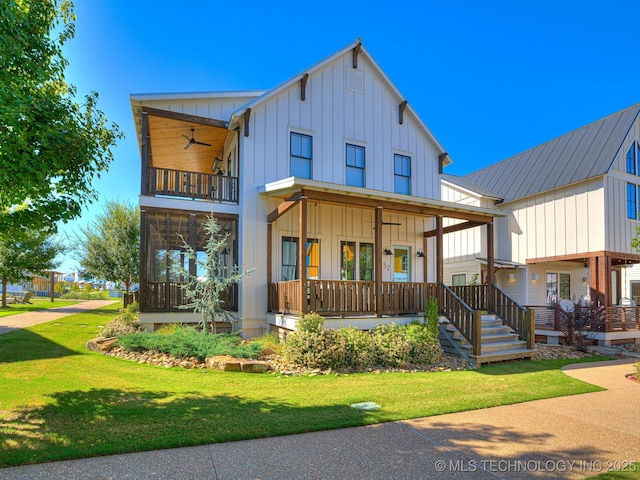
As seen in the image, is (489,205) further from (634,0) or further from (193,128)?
(193,128)

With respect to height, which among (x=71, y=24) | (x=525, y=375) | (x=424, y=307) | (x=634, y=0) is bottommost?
(x=525, y=375)

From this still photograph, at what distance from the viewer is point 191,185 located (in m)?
12.7

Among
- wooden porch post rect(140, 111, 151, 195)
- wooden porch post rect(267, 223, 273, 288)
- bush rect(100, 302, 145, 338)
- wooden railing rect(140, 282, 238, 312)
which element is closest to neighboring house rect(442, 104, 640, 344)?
wooden porch post rect(267, 223, 273, 288)

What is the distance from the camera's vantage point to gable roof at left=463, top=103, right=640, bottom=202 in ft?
53.9

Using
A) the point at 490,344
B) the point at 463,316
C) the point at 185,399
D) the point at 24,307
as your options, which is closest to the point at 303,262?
the point at 463,316

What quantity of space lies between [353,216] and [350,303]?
4.11 m

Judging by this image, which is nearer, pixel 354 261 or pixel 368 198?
pixel 368 198

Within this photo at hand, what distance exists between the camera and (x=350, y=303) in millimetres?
10898

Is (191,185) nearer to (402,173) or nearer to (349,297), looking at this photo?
(349,297)

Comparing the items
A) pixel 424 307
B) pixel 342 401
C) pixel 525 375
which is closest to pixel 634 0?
pixel 424 307

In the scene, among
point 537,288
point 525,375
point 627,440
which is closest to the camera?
point 627,440

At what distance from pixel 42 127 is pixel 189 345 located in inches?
219

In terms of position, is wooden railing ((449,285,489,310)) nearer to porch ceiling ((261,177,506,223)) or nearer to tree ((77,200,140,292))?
porch ceiling ((261,177,506,223))

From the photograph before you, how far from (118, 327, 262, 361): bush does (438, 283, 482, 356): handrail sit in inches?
217
